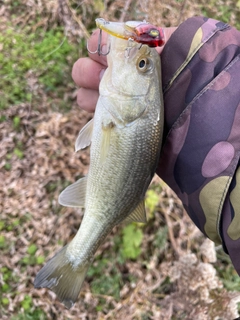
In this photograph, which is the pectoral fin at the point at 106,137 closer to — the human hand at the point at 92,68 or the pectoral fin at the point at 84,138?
the pectoral fin at the point at 84,138

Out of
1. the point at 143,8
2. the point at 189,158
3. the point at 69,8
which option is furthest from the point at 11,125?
the point at 189,158

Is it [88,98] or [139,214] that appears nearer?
[139,214]

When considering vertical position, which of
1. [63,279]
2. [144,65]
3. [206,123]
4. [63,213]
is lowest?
[63,213]

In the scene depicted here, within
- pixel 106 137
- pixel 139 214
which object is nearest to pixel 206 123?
pixel 106 137

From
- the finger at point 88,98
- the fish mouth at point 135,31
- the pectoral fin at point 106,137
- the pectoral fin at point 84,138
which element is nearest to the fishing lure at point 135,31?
the fish mouth at point 135,31

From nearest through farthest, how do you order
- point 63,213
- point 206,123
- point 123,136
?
point 206,123 < point 123,136 < point 63,213

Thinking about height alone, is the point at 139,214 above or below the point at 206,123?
below

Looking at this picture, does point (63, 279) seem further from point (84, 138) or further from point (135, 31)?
point (135, 31)

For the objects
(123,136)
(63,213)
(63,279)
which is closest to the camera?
(123,136)
